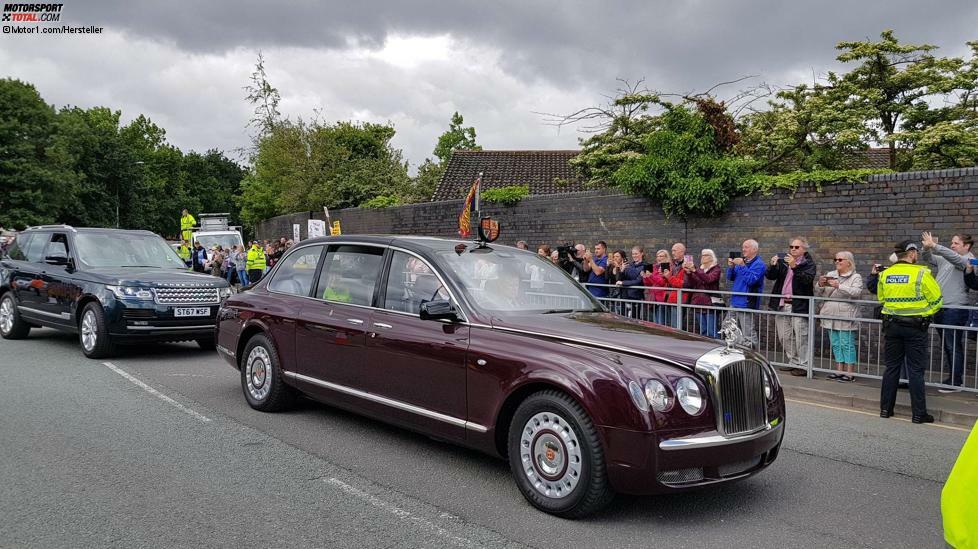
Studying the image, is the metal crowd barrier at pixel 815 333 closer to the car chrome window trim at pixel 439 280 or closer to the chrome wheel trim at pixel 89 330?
the car chrome window trim at pixel 439 280

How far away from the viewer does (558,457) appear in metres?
4.37

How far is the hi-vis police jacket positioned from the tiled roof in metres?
18.0

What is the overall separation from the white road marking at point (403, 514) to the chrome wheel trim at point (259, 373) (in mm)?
2204

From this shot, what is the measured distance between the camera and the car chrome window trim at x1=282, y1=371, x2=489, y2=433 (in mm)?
4938

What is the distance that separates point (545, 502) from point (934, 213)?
9.05 m

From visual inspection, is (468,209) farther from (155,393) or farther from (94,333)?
(155,393)

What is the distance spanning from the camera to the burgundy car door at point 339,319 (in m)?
5.93

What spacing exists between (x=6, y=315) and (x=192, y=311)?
4573 millimetres

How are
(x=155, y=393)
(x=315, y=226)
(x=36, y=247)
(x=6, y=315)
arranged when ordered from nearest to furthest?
(x=155, y=393)
(x=36, y=247)
(x=6, y=315)
(x=315, y=226)

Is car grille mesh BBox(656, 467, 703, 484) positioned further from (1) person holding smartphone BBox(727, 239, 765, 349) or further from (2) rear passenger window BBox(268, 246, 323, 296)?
(1) person holding smartphone BBox(727, 239, 765, 349)

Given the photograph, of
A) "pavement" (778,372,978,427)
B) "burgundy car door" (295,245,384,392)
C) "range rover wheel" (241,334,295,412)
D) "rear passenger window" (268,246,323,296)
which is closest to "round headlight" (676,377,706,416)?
"burgundy car door" (295,245,384,392)

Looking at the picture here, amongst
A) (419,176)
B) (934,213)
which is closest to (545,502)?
(934,213)

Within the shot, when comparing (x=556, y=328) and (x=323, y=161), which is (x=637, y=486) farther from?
(x=323, y=161)

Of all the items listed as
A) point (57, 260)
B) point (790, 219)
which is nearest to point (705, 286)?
point (790, 219)
